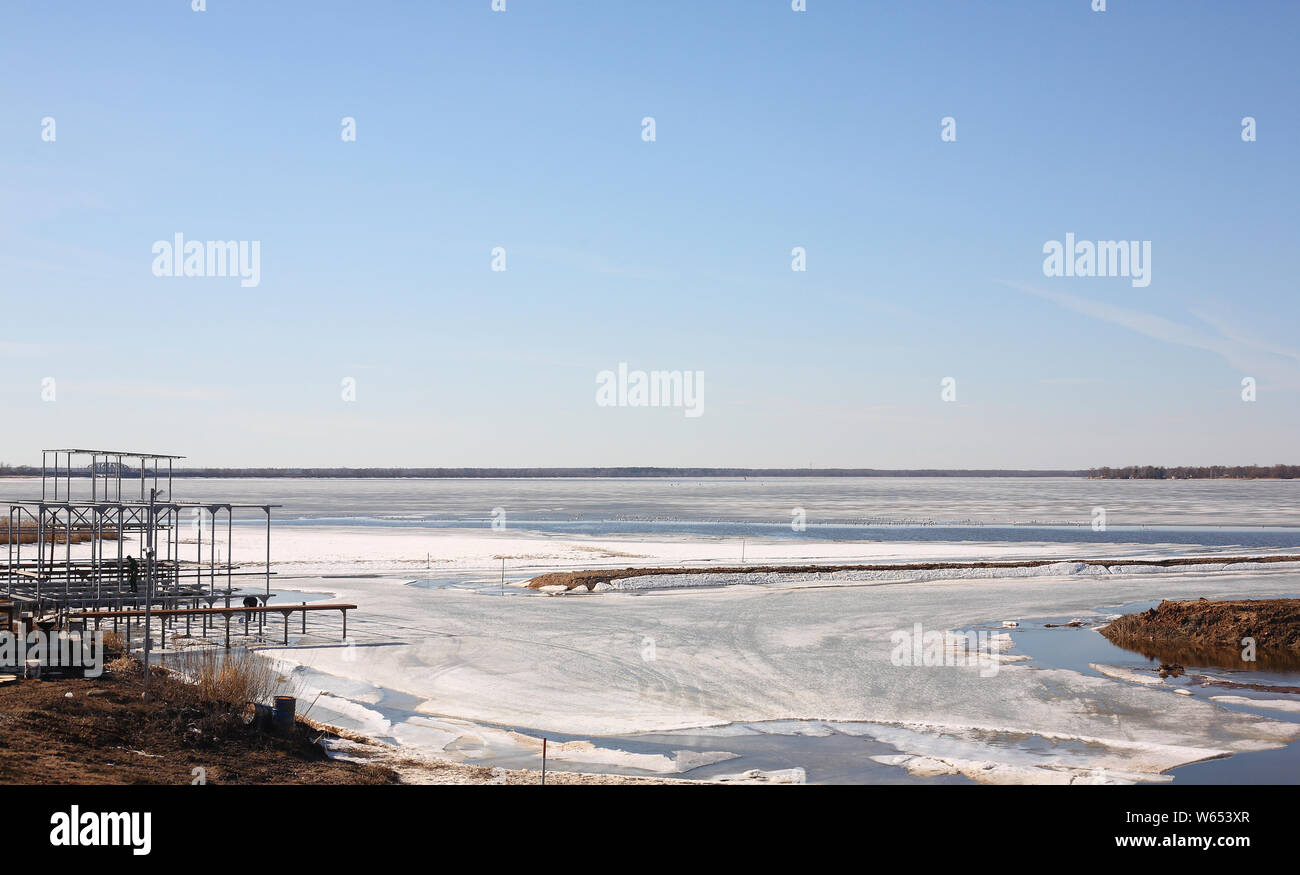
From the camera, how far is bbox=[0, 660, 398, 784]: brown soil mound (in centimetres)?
1040

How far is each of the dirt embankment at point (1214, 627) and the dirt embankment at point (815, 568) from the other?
12.8 metres

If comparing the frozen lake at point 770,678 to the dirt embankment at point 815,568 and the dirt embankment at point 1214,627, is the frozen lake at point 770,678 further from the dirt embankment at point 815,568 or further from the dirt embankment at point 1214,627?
the dirt embankment at point 815,568

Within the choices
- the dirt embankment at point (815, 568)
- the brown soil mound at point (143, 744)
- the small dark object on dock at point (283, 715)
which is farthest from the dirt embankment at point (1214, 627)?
the brown soil mound at point (143, 744)

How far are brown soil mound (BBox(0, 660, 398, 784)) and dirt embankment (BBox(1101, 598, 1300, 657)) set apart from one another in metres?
17.6

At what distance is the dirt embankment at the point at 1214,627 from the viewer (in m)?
22.6

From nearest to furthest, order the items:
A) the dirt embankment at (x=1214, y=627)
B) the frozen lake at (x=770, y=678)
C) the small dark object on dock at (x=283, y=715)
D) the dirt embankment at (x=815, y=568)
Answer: the small dark object on dock at (x=283, y=715)
the frozen lake at (x=770, y=678)
the dirt embankment at (x=1214, y=627)
the dirt embankment at (x=815, y=568)

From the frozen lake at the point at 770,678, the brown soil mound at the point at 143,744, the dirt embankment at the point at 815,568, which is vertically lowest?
the frozen lake at the point at 770,678

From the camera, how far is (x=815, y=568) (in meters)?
36.5

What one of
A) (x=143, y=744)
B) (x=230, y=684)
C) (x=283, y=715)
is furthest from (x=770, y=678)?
(x=143, y=744)

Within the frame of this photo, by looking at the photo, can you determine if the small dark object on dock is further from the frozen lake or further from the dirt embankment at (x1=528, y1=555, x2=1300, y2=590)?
the dirt embankment at (x1=528, y1=555, x2=1300, y2=590)

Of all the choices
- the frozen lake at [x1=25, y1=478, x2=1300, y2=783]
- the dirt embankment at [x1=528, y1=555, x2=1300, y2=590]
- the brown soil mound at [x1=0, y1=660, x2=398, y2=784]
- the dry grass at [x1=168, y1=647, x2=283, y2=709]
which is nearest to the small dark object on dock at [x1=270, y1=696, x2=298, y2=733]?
the brown soil mound at [x1=0, y1=660, x2=398, y2=784]
